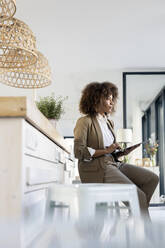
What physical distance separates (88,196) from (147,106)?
573cm

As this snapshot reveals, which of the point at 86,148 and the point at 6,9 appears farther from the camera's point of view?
the point at 86,148

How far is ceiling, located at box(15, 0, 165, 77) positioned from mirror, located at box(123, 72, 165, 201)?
29 centimetres

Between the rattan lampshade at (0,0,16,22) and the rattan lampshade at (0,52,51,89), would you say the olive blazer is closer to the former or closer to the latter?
the rattan lampshade at (0,0,16,22)

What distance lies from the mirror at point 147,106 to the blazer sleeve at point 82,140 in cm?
396

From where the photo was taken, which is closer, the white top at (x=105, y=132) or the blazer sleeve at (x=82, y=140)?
the blazer sleeve at (x=82, y=140)

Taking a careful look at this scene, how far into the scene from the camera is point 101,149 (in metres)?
2.17

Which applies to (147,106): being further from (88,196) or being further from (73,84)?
(88,196)

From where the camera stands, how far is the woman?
2.04 m

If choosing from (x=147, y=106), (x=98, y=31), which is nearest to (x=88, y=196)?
(x=98, y=31)

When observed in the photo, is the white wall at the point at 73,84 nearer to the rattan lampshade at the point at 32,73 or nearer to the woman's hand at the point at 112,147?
the rattan lampshade at the point at 32,73

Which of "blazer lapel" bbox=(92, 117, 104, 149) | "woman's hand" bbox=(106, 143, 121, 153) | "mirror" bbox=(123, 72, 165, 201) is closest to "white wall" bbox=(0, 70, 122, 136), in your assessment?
"mirror" bbox=(123, 72, 165, 201)

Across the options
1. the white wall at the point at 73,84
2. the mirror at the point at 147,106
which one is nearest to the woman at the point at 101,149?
the white wall at the point at 73,84

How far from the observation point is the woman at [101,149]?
2045mm

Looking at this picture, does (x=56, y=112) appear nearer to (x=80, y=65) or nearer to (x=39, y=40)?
(x=39, y=40)
